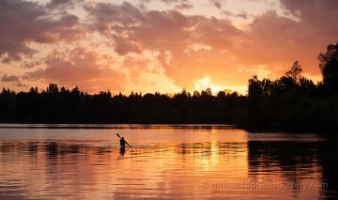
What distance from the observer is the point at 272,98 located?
6599 inches

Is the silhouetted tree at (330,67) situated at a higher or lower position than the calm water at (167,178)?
higher

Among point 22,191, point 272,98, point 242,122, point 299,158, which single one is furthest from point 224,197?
point 242,122

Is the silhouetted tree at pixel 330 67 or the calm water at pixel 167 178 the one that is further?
the silhouetted tree at pixel 330 67

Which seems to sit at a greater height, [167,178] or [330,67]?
[330,67]

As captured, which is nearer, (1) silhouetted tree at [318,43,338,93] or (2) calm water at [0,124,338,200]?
(2) calm water at [0,124,338,200]

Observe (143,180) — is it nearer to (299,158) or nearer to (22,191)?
(22,191)

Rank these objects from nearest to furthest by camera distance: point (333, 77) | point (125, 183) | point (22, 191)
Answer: point (22, 191) < point (125, 183) < point (333, 77)

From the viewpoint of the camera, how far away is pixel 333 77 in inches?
5782

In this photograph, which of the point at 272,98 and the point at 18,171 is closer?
the point at 18,171

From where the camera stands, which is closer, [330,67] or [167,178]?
[167,178]

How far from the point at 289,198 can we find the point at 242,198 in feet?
7.09

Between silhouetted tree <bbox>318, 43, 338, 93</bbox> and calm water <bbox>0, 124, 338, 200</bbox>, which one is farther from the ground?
silhouetted tree <bbox>318, 43, 338, 93</bbox>

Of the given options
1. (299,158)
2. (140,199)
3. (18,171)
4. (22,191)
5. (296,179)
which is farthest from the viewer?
(299,158)

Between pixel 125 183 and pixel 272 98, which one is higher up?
pixel 272 98
